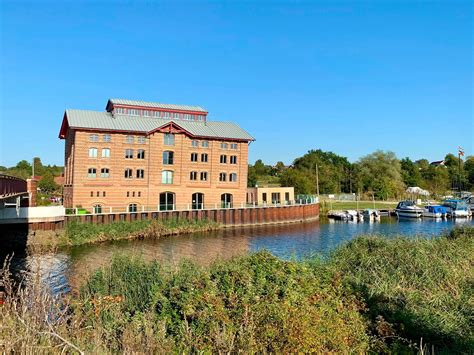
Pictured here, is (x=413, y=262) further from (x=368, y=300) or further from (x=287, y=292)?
(x=287, y=292)

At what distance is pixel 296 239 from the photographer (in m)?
38.0

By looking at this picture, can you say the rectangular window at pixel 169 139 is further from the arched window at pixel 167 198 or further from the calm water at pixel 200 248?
the calm water at pixel 200 248

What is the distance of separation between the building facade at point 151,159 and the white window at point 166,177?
13 cm

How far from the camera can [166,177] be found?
48000mm

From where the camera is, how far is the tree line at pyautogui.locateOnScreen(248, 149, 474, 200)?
8333 cm

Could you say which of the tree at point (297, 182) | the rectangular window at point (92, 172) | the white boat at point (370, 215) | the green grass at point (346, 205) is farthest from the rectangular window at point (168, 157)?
the white boat at point (370, 215)

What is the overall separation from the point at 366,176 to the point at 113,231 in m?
71.5

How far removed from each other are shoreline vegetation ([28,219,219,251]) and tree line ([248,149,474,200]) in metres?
34.4

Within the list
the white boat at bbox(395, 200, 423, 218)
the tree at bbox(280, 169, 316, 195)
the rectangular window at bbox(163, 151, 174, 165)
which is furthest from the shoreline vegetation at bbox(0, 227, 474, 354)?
the tree at bbox(280, 169, 316, 195)

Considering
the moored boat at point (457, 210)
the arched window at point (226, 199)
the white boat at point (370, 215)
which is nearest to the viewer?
the arched window at point (226, 199)

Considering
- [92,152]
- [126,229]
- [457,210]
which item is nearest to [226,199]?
[126,229]

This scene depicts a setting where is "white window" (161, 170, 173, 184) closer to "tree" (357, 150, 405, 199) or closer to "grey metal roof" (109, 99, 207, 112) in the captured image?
"grey metal roof" (109, 99, 207, 112)

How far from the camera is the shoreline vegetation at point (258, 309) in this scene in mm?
6223

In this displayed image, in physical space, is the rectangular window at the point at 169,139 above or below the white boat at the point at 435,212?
above
